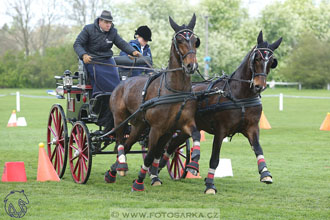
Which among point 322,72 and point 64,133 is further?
point 322,72

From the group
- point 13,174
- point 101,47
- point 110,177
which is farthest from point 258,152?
point 13,174

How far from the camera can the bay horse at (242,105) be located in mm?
7242

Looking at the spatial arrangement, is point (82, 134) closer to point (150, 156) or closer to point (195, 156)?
point (150, 156)

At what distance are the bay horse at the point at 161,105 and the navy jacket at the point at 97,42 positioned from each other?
67 cm

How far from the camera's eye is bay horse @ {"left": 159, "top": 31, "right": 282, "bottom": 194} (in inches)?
285

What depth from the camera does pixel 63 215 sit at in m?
6.08

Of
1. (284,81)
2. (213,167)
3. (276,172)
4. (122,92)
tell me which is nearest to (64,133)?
(122,92)

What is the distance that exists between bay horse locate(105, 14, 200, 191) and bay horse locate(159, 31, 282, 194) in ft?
2.04

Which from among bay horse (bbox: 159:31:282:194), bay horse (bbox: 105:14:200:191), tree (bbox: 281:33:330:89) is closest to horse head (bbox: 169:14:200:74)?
bay horse (bbox: 105:14:200:191)

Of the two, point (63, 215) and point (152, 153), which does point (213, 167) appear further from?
point (63, 215)

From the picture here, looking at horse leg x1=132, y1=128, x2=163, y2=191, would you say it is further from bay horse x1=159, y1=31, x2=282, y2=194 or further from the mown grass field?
bay horse x1=159, y1=31, x2=282, y2=194

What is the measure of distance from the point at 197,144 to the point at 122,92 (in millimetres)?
1860

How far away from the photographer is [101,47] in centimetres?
871

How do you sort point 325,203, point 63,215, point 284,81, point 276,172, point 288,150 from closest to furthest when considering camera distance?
point 63,215, point 325,203, point 276,172, point 288,150, point 284,81
